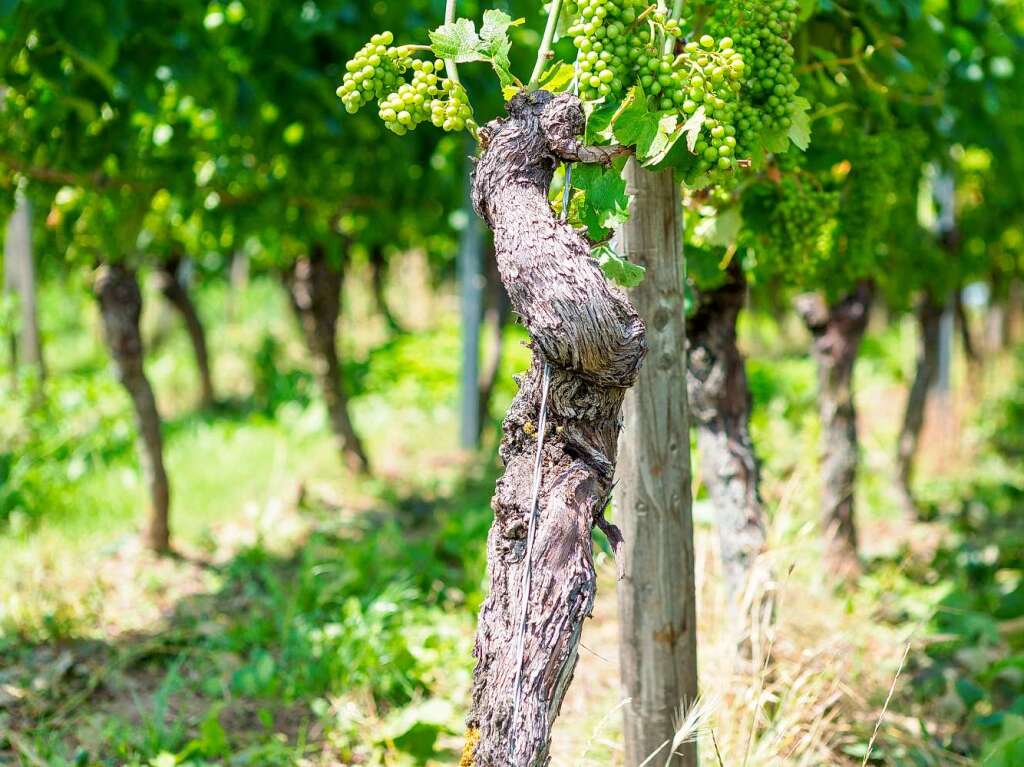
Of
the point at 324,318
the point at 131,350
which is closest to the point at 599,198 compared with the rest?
the point at 131,350

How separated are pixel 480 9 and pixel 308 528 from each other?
2520 millimetres

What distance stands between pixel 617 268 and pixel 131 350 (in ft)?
9.59

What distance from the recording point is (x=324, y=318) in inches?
213

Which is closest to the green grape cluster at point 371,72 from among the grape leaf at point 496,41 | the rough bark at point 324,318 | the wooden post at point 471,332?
the grape leaf at point 496,41

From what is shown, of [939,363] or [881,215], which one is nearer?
[881,215]

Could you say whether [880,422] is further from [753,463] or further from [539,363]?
[539,363]

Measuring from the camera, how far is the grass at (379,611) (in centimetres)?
257

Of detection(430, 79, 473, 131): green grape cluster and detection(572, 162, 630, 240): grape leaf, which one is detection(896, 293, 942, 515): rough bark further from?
detection(430, 79, 473, 131): green grape cluster

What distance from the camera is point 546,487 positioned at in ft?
4.79

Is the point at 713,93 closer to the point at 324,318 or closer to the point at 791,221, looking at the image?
the point at 791,221

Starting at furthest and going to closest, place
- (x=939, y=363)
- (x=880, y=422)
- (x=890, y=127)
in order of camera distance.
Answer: (x=880, y=422)
(x=939, y=363)
(x=890, y=127)

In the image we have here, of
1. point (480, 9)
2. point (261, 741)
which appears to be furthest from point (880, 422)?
point (261, 741)

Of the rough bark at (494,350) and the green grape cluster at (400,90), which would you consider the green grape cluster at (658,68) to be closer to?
the green grape cluster at (400,90)

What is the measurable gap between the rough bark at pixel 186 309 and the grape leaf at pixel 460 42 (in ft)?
20.8
